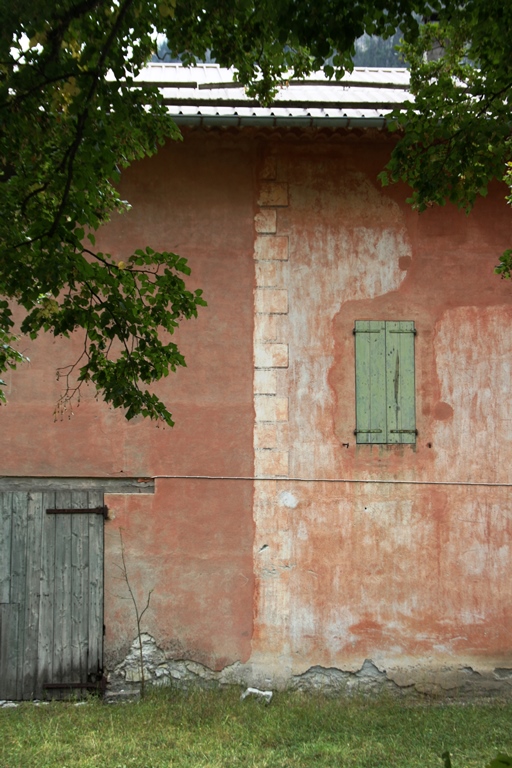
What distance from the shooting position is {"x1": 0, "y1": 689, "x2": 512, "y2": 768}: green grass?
18.7 feet

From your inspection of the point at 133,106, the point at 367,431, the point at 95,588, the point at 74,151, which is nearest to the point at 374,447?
the point at 367,431

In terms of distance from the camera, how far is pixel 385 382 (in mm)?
7820

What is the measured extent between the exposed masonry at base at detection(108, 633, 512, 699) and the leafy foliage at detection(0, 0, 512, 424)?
3.63 meters

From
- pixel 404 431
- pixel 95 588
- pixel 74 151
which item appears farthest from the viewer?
pixel 404 431

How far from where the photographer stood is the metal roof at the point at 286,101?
7.39 m

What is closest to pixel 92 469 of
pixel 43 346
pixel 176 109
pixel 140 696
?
pixel 43 346

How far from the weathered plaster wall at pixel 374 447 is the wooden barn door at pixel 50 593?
1.41m

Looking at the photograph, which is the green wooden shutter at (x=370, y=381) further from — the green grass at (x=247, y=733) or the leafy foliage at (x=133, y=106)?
the leafy foliage at (x=133, y=106)

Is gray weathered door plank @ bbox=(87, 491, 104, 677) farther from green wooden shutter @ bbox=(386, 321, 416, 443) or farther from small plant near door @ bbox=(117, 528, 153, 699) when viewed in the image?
green wooden shutter @ bbox=(386, 321, 416, 443)

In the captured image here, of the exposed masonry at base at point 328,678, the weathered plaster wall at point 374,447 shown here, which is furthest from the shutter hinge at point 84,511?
the weathered plaster wall at point 374,447

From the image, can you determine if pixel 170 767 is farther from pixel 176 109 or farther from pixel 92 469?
pixel 176 109

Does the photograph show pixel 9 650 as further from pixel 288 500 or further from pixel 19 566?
pixel 288 500

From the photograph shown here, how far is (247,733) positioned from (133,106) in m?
4.41

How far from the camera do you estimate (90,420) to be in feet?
25.1
